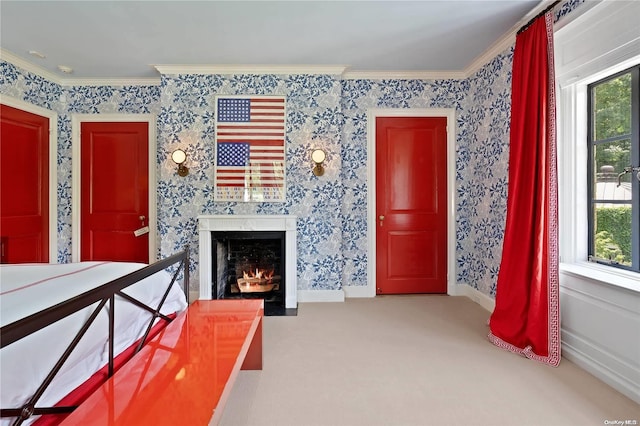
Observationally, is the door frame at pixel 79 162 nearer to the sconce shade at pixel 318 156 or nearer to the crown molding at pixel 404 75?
the sconce shade at pixel 318 156

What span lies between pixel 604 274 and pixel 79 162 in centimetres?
529

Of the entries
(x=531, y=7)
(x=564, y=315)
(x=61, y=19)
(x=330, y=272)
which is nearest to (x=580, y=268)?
(x=564, y=315)

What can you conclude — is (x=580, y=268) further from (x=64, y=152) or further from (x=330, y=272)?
(x=64, y=152)

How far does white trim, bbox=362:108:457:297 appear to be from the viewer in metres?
3.98

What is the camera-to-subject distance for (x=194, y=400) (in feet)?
3.99

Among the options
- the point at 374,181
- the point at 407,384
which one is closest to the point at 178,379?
the point at 407,384

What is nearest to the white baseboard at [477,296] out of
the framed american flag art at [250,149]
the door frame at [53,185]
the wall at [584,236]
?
the wall at [584,236]

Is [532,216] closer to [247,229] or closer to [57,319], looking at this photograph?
[247,229]

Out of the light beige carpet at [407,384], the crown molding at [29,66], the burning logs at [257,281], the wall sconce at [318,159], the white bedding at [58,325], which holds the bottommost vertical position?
the light beige carpet at [407,384]

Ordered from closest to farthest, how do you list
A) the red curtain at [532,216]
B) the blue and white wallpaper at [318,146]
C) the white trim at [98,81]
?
the red curtain at [532,216]
the blue and white wallpaper at [318,146]
the white trim at [98,81]

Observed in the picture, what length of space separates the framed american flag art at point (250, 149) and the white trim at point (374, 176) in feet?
3.43

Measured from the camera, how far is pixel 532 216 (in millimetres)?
2467

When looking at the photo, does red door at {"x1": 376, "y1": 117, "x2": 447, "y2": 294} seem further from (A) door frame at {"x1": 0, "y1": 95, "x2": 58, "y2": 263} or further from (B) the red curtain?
(A) door frame at {"x1": 0, "y1": 95, "x2": 58, "y2": 263}

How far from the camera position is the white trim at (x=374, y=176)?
3.98 metres
